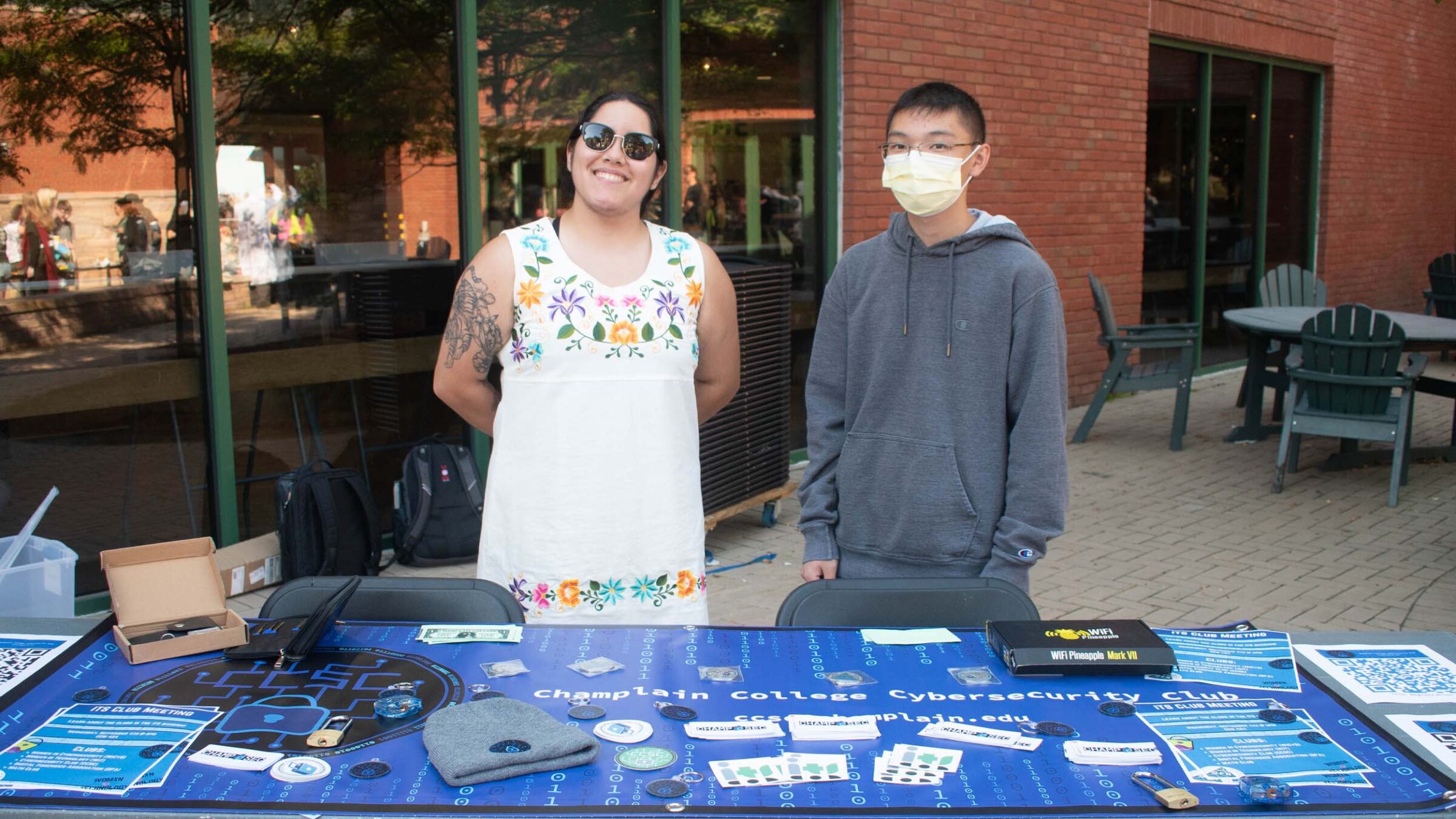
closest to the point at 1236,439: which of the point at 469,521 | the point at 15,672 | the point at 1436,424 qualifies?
the point at 1436,424

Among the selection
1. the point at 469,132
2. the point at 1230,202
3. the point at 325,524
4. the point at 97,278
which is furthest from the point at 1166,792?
the point at 1230,202

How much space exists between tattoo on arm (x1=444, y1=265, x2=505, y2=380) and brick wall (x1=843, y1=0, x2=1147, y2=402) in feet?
17.1

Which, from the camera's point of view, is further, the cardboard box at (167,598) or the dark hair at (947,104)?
the dark hair at (947,104)

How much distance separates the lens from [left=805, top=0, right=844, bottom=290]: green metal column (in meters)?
7.69

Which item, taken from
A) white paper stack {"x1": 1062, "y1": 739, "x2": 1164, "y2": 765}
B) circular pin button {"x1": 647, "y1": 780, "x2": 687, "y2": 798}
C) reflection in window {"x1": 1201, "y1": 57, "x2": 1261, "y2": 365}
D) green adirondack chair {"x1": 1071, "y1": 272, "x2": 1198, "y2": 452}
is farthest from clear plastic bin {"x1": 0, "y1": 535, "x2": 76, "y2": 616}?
reflection in window {"x1": 1201, "y1": 57, "x2": 1261, "y2": 365}

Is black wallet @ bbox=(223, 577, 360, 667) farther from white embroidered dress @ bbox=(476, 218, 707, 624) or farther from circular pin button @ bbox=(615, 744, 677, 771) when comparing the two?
circular pin button @ bbox=(615, 744, 677, 771)

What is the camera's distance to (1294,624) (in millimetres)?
5012

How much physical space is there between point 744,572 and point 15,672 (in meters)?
3.79

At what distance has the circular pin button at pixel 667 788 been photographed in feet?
5.51

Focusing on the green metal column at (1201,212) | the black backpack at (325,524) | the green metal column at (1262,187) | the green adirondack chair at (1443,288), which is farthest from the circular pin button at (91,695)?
the green adirondack chair at (1443,288)

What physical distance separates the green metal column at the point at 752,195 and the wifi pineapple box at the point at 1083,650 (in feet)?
18.5

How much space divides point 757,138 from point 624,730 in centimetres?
610

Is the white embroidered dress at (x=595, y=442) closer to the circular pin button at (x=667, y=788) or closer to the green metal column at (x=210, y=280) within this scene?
the circular pin button at (x=667, y=788)

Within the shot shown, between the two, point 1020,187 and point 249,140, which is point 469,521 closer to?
point 249,140
